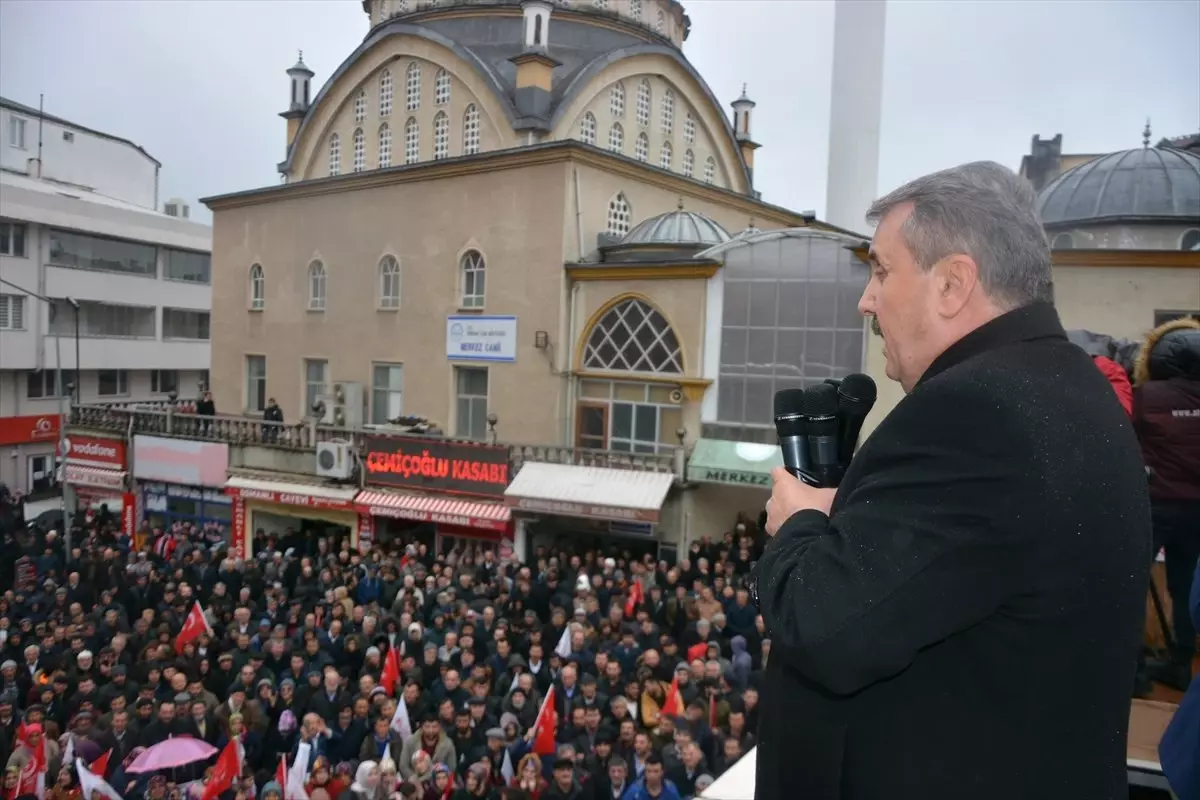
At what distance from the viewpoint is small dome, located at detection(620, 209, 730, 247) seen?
18.7 meters

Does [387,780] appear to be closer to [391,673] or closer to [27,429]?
[391,673]

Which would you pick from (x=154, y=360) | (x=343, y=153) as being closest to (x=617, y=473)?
(x=343, y=153)

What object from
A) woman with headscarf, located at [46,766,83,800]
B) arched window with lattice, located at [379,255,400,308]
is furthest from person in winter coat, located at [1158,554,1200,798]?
arched window with lattice, located at [379,255,400,308]

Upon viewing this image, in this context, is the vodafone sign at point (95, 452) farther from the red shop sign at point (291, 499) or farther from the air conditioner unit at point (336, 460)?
the air conditioner unit at point (336, 460)

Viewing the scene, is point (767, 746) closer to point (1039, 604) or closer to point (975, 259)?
point (1039, 604)

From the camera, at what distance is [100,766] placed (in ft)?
24.1

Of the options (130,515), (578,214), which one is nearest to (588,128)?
(578,214)

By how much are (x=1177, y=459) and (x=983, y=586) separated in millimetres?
3313

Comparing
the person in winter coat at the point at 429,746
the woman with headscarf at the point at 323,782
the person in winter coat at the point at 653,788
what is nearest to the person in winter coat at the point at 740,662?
the person in winter coat at the point at 653,788

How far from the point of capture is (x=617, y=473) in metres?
16.4

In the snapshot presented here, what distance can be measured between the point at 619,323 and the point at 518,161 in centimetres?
437

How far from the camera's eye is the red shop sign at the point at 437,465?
1733cm

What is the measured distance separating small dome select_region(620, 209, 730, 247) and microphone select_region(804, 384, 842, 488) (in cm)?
1691

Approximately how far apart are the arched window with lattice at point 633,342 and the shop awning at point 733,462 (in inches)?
71.9
